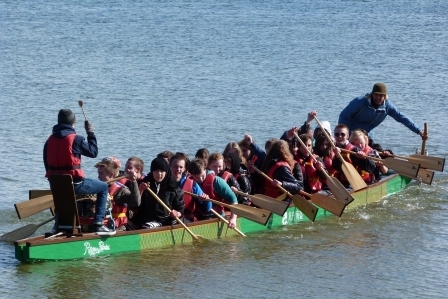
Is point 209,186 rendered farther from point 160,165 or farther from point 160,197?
point 160,165

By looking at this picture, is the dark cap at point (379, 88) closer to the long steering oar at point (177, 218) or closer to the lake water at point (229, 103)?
Result: the lake water at point (229, 103)

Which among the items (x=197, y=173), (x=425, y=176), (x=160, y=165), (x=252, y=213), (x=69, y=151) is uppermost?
(x=69, y=151)

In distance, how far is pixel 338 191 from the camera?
13914 mm

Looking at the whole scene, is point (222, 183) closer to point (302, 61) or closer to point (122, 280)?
point (122, 280)

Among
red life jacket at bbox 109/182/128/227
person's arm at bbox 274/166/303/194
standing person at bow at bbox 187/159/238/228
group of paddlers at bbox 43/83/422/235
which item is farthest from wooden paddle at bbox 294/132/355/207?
red life jacket at bbox 109/182/128/227

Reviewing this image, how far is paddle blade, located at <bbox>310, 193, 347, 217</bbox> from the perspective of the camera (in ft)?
44.4

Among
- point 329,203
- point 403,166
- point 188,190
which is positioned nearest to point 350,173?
point 329,203

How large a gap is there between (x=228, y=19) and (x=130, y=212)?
2703 cm

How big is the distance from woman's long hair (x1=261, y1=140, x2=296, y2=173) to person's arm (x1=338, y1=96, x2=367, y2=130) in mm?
2996

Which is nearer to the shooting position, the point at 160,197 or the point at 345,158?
the point at 160,197

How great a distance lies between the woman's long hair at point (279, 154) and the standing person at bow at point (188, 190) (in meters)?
1.21

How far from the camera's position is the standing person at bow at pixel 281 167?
43.7 feet

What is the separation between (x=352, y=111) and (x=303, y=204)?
10.6 feet

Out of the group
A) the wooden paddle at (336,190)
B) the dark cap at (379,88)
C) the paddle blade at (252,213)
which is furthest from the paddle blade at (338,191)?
the dark cap at (379,88)
